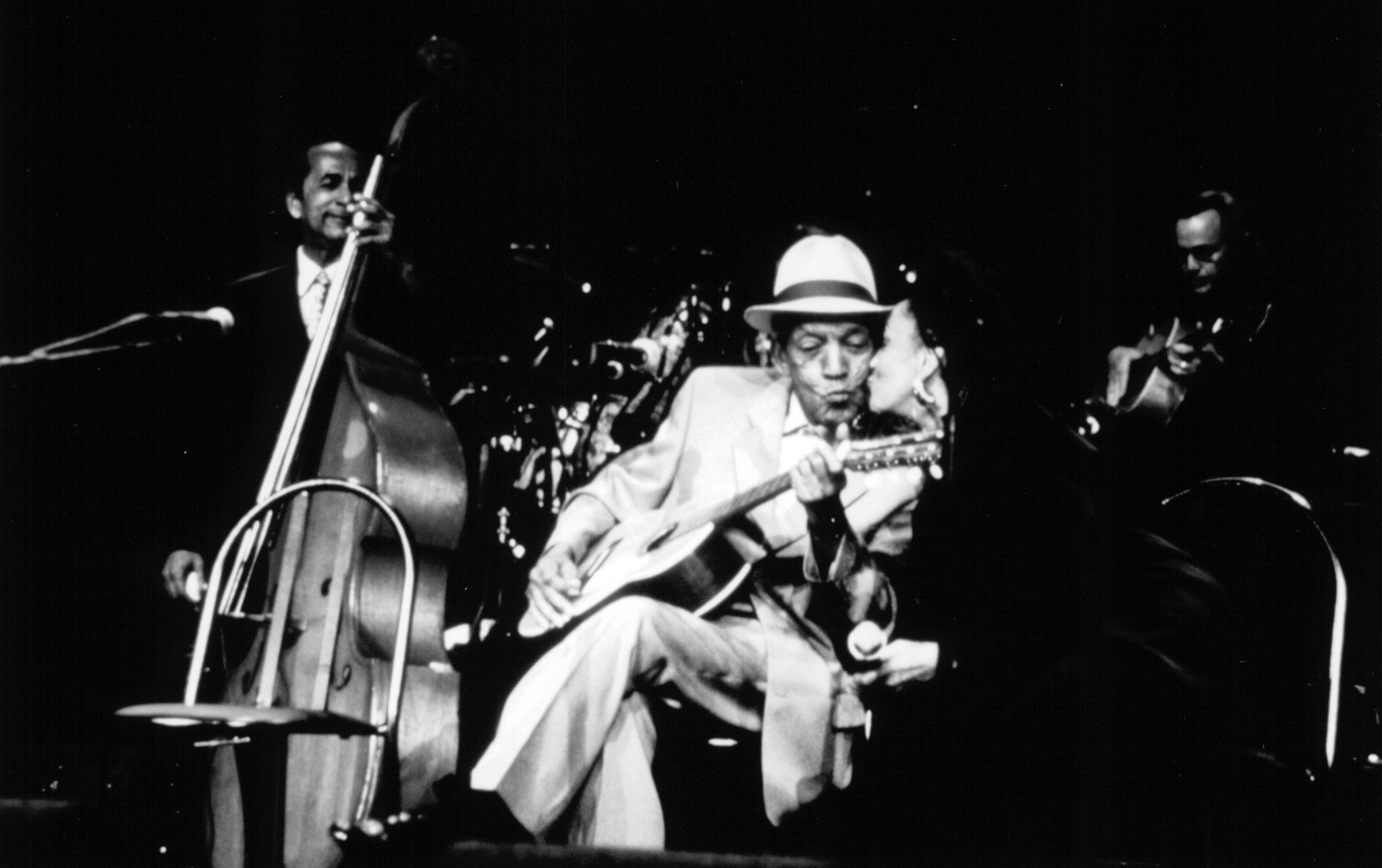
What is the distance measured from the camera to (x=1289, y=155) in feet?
10.8

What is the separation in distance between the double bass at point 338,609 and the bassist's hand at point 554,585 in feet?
0.86

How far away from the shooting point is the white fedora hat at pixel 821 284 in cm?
324

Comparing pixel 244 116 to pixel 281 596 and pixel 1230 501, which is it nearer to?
pixel 281 596

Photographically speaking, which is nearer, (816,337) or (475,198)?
(816,337)

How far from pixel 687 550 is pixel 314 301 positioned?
3.97 ft

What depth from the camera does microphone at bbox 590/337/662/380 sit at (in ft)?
11.1

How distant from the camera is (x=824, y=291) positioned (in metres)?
3.28

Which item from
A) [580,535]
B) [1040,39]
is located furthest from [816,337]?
[1040,39]

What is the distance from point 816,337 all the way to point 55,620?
2.10 m

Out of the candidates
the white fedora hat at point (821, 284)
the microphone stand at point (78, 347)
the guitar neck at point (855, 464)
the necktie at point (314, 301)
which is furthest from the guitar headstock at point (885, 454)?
the microphone stand at point (78, 347)

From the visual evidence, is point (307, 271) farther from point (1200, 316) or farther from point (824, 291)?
point (1200, 316)

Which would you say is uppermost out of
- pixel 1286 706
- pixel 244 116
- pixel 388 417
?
pixel 244 116

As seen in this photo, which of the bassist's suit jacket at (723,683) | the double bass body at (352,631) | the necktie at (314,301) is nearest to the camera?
the double bass body at (352,631)

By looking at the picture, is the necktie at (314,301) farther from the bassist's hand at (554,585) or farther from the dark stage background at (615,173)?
the bassist's hand at (554,585)
